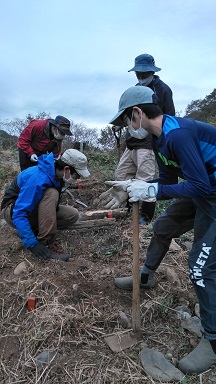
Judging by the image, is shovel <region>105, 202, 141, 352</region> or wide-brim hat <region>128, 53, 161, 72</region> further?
wide-brim hat <region>128, 53, 161, 72</region>

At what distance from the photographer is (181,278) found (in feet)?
11.0

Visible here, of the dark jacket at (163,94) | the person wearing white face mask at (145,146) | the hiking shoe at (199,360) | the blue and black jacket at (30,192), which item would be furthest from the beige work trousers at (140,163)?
the hiking shoe at (199,360)

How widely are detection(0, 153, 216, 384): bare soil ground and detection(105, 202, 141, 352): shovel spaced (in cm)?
5

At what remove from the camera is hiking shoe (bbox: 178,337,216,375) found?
2.31 meters

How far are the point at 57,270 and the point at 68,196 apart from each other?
9.46 ft

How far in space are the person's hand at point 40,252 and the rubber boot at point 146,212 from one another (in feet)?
4.73

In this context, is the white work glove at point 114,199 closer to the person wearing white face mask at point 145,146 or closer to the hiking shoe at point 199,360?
the person wearing white face mask at point 145,146

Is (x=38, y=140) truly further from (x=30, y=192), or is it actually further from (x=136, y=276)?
(x=136, y=276)

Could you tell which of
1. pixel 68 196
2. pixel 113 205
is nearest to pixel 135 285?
pixel 113 205

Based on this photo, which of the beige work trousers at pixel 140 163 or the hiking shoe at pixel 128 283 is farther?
the beige work trousers at pixel 140 163

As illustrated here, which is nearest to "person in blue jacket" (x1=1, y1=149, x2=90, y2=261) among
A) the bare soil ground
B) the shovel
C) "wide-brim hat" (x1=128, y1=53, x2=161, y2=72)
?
the bare soil ground

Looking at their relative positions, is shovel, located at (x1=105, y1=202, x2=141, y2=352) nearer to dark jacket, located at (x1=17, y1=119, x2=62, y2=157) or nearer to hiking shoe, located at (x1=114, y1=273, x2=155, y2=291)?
hiking shoe, located at (x1=114, y1=273, x2=155, y2=291)

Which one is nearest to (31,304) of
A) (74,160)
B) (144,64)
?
(74,160)

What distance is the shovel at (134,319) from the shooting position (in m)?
2.50
